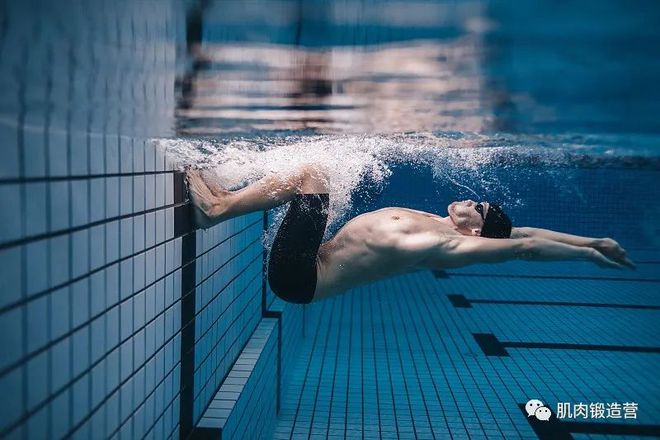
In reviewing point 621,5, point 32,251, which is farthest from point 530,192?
point 32,251

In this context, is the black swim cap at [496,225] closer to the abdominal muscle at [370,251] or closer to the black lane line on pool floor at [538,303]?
the abdominal muscle at [370,251]

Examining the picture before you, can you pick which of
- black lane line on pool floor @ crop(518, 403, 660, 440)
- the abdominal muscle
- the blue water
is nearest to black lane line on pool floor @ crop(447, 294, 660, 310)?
the blue water

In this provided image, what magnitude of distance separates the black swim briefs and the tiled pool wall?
2.23ft

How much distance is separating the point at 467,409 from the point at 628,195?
11.9 metres

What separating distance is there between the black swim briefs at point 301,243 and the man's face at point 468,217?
1094 millimetres

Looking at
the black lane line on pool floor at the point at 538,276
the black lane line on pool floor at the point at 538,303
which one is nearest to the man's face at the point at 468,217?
the black lane line on pool floor at the point at 538,303

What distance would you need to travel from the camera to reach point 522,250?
3.74 meters

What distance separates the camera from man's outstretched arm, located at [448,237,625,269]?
368cm

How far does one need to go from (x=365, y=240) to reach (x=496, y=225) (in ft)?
3.43

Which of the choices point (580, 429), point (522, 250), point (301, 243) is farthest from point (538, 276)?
point (301, 243)

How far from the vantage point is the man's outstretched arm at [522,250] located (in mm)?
3684

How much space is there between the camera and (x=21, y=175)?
186 cm

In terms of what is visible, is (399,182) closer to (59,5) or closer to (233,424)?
(233,424)

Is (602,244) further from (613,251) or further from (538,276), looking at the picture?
(538,276)
